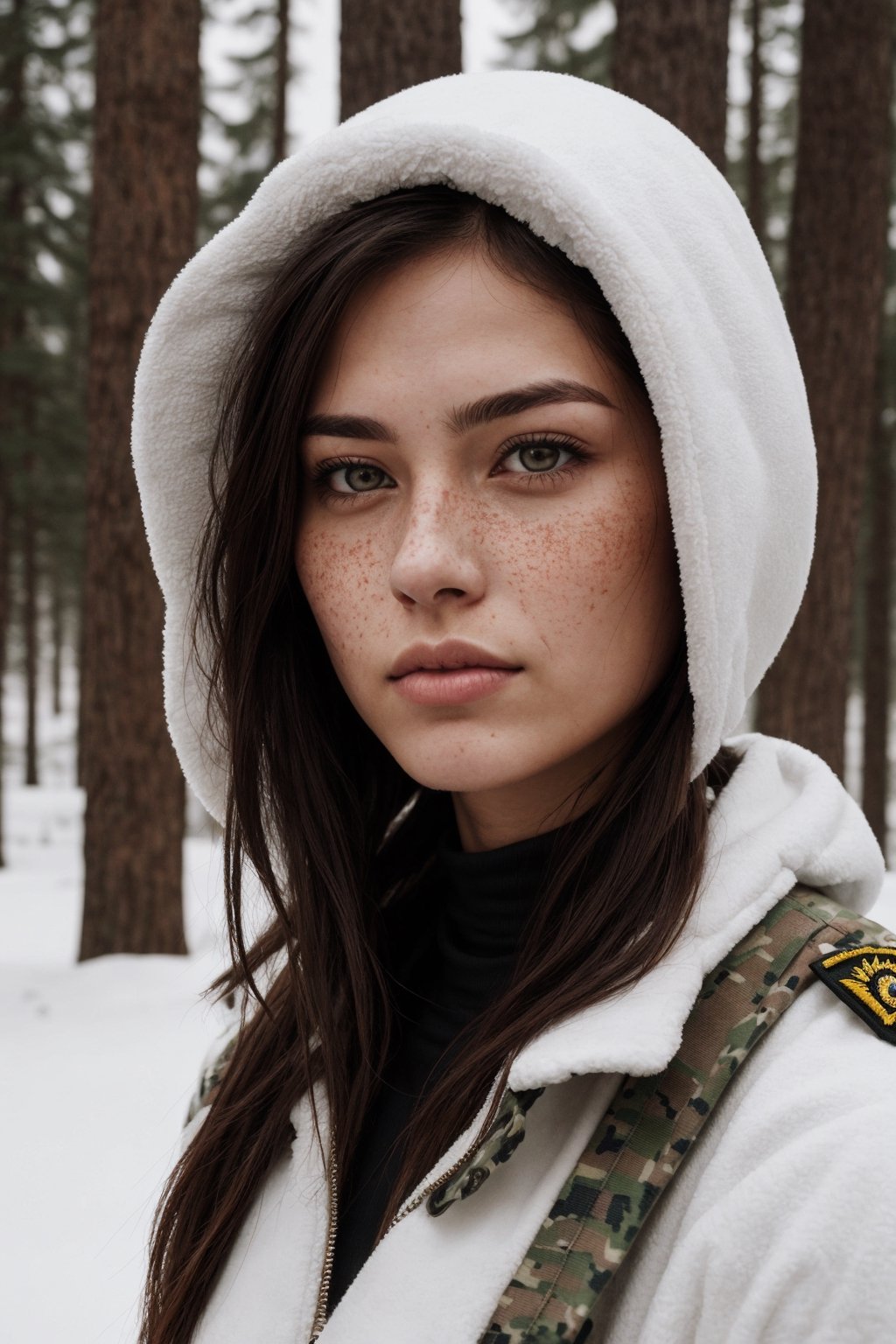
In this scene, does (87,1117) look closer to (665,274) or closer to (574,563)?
(574,563)

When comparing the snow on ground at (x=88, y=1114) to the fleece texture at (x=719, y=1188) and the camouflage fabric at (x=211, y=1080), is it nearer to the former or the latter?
the camouflage fabric at (x=211, y=1080)

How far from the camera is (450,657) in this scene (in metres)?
1.53

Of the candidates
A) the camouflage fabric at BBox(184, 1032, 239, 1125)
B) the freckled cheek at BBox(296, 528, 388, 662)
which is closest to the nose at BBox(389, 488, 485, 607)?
the freckled cheek at BBox(296, 528, 388, 662)

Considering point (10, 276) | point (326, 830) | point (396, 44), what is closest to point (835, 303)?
point (396, 44)

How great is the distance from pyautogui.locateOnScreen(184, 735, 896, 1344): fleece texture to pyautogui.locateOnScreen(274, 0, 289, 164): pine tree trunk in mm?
15523

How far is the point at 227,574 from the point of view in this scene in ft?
6.18

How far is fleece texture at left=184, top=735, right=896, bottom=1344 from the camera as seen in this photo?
1.05 metres

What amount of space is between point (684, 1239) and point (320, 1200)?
686 mm

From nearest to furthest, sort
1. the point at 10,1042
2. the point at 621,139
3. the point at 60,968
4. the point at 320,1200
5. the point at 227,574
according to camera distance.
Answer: the point at 621,139 → the point at 320,1200 → the point at 227,574 → the point at 10,1042 → the point at 60,968

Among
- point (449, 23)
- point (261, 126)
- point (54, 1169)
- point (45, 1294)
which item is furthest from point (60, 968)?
point (261, 126)

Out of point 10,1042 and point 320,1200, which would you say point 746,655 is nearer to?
point 320,1200

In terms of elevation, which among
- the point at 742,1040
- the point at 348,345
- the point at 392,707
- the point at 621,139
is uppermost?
the point at 621,139

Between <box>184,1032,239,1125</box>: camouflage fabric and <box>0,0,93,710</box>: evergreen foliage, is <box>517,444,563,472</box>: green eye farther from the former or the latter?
<box>0,0,93,710</box>: evergreen foliage

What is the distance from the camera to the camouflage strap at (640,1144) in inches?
47.4
